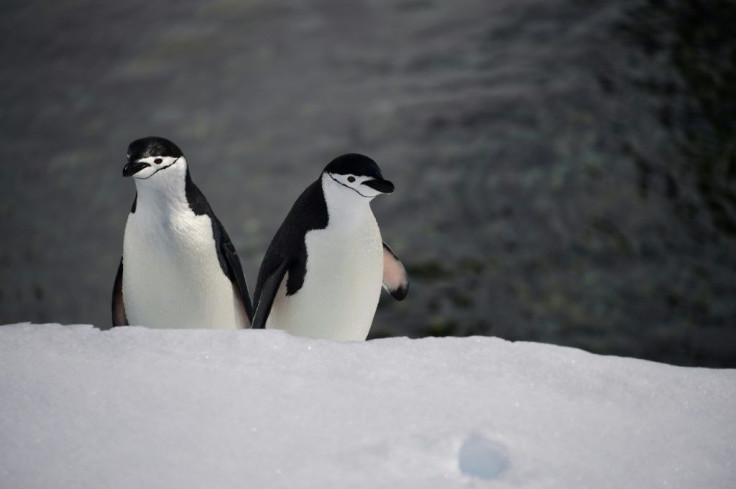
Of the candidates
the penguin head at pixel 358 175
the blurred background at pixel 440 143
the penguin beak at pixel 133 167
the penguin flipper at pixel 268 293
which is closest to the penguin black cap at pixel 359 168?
the penguin head at pixel 358 175

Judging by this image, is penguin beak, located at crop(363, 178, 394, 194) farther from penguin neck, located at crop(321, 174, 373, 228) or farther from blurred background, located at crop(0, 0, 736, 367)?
blurred background, located at crop(0, 0, 736, 367)

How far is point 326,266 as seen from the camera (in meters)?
1.92

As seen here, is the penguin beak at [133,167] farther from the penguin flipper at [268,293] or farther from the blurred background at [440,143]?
the blurred background at [440,143]

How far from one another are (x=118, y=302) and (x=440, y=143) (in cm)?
401

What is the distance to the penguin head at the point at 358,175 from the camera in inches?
71.0

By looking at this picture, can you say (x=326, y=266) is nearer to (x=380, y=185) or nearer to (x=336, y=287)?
(x=336, y=287)

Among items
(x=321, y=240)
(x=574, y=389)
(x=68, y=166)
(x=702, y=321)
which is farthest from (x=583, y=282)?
(x=574, y=389)

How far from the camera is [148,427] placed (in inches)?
37.5

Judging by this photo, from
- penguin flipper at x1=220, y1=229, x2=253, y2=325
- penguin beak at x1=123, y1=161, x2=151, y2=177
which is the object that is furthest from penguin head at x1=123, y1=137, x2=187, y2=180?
penguin flipper at x1=220, y1=229, x2=253, y2=325

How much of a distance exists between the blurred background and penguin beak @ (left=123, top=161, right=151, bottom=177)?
310cm

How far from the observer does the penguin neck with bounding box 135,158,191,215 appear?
6.27 feet

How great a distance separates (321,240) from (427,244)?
11.7ft

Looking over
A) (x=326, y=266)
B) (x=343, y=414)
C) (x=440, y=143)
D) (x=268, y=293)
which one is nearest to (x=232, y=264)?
(x=268, y=293)

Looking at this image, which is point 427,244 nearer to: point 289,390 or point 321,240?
point 321,240
